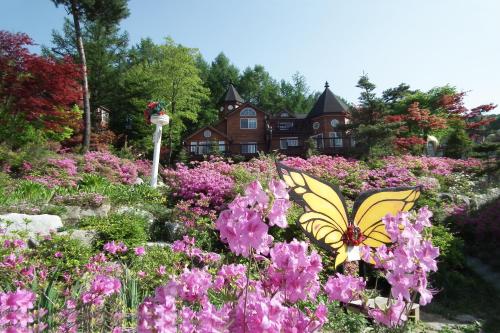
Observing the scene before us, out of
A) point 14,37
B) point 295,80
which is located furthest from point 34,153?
point 295,80

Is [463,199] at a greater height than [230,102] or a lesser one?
lesser

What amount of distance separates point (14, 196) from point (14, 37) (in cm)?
885

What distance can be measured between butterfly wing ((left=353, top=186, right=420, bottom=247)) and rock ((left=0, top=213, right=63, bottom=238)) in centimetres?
479

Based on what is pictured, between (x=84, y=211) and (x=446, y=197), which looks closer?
(x=84, y=211)

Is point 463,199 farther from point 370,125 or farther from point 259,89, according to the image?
point 259,89

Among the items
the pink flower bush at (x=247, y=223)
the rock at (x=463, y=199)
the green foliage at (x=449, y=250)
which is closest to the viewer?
the pink flower bush at (x=247, y=223)

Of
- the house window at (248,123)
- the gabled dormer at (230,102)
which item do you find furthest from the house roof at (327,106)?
the gabled dormer at (230,102)

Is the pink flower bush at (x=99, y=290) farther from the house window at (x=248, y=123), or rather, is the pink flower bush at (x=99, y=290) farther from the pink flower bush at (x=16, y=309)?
the house window at (x=248, y=123)

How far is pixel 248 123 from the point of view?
107 feet

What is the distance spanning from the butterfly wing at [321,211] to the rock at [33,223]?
4436mm

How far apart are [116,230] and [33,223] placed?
1518mm

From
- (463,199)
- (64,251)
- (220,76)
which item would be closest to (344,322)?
(64,251)

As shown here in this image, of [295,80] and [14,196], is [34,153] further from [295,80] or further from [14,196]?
[295,80]

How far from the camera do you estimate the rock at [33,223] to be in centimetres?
584
